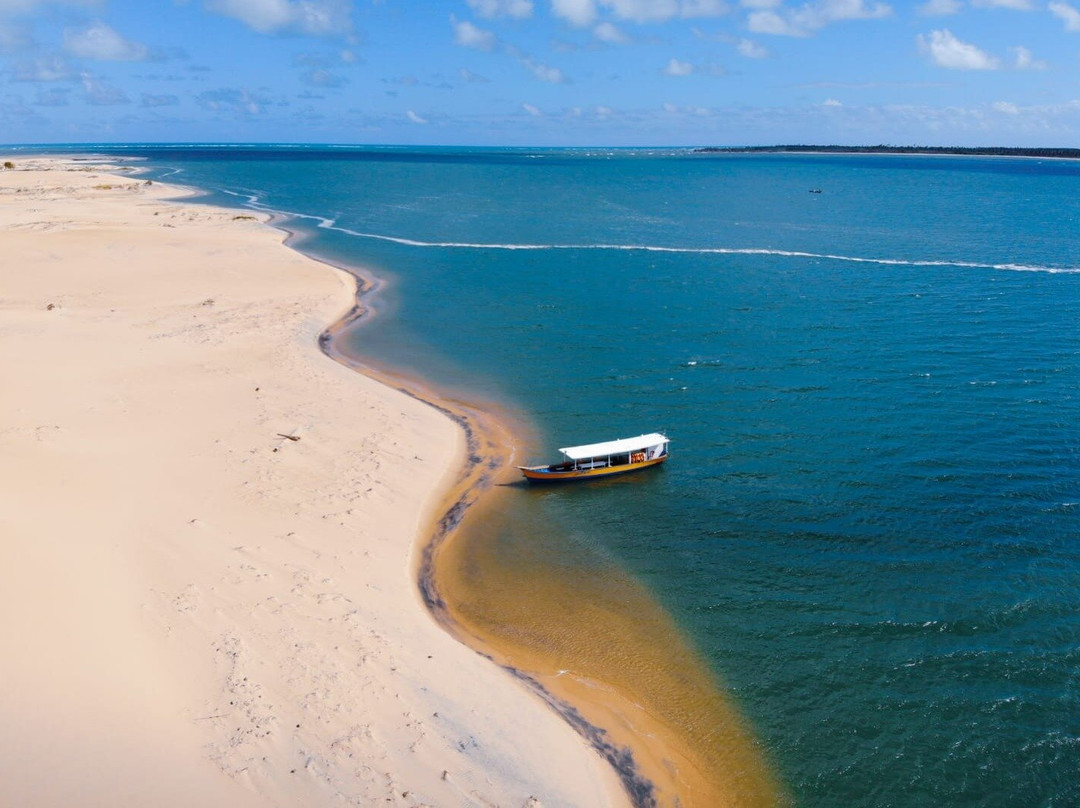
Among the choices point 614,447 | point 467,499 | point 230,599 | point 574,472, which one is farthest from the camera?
point 614,447

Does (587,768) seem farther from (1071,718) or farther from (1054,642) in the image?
(1054,642)

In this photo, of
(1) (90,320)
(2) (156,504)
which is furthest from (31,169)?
(2) (156,504)

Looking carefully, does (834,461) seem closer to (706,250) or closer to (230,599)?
(230,599)

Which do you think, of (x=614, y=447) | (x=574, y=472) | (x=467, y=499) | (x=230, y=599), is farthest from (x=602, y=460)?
(x=230, y=599)

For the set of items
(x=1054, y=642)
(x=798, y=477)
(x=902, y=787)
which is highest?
(x=798, y=477)

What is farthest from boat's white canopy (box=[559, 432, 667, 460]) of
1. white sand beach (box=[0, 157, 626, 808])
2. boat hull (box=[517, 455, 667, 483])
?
white sand beach (box=[0, 157, 626, 808])

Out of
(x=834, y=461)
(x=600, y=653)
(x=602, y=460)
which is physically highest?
(x=834, y=461)

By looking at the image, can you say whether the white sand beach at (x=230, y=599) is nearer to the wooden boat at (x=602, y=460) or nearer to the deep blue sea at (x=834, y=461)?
the wooden boat at (x=602, y=460)
